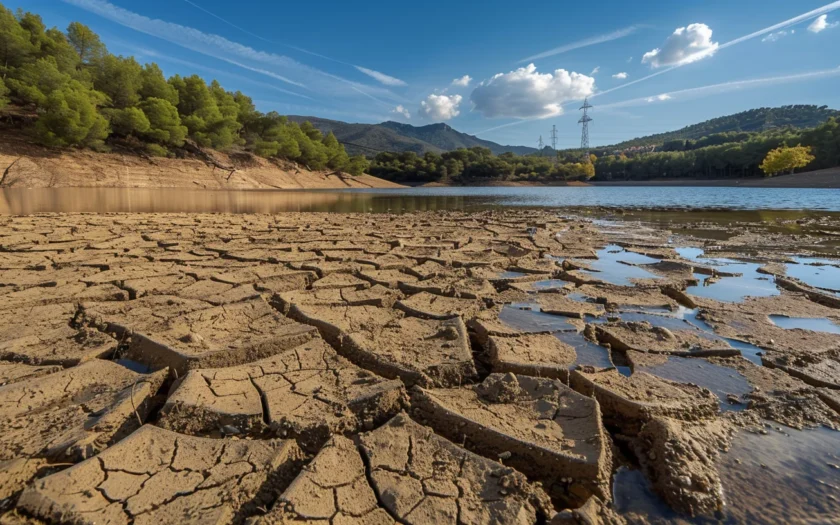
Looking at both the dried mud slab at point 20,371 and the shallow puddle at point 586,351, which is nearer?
the dried mud slab at point 20,371

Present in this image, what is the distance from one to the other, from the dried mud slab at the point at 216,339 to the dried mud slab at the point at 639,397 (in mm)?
1736

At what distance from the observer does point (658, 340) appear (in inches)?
103

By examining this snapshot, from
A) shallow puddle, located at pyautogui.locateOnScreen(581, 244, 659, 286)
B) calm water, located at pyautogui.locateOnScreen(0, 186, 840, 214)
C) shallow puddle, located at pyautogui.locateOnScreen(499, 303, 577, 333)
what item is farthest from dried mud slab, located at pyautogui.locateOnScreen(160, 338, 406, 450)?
calm water, located at pyautogui.locateOnScreen(0, 186, 840, 214)

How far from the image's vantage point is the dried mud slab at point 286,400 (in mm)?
1628

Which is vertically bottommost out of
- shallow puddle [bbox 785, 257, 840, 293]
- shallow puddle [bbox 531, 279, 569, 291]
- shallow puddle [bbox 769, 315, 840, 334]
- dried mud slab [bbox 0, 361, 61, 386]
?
shallow puddle [bbox 785, 257, 840, 293]

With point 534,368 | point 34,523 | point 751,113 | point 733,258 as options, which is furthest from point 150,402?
point 751,113

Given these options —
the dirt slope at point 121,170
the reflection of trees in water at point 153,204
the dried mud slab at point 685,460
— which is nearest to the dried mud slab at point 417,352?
the dried mud slab at point 685,460

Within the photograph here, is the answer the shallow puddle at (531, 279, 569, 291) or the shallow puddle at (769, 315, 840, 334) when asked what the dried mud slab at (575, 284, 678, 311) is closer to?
the shallow puddle at (531, 279, 569, 291)

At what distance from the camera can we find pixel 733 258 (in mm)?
5492

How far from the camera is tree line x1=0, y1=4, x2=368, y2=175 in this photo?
2395cm

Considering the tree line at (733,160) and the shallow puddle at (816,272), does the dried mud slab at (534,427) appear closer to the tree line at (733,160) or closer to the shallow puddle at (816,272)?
the shallow puddle at (816,272)

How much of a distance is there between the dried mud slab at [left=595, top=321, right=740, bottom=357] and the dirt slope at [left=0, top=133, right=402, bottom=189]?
91.0ft

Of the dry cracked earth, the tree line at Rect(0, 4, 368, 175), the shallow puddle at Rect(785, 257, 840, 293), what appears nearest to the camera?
the dry cracked earth

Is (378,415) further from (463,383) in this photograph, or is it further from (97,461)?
(97,461)
